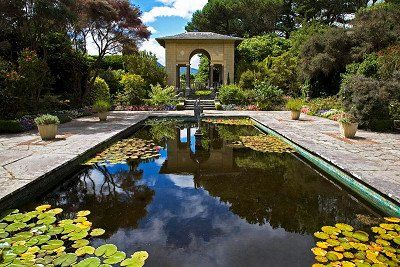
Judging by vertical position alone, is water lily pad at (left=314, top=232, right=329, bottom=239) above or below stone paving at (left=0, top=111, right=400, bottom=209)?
below

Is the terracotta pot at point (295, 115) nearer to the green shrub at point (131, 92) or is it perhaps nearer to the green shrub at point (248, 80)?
the green shrub at point (248, 80)

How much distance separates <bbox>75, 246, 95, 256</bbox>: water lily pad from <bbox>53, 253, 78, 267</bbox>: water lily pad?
0.26 feet

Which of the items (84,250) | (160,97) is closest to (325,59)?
(160,97)

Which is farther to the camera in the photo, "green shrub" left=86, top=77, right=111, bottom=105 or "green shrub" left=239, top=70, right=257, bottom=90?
"green shrub" left=239, top=70, right=257, bottom=90

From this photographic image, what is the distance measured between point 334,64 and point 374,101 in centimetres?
840

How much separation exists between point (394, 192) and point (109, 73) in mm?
19795

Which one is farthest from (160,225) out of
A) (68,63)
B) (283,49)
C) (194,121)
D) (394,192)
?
(283,49)

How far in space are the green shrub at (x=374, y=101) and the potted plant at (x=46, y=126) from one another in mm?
9221

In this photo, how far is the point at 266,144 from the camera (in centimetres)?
847

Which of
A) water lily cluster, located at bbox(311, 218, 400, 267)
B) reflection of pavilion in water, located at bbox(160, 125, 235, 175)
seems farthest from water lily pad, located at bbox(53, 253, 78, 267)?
reflection of pavilion in water, located at bbox(160, 125, 235, 175)

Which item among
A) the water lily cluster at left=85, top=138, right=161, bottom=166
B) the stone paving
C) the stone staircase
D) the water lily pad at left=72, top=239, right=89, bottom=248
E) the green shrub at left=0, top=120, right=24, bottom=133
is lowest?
the water lily pad at left=72, top=239, right=89, bottom=248

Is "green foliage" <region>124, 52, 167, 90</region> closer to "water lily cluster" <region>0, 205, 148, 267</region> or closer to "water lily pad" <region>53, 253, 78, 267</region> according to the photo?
"water lily cluster" <region>0, 205, 148, 267</region>

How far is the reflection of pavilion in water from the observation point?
6.16 metres

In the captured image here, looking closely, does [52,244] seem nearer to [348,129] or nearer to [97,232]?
[97,232]
